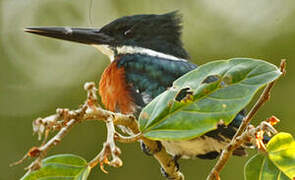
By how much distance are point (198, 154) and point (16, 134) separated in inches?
125

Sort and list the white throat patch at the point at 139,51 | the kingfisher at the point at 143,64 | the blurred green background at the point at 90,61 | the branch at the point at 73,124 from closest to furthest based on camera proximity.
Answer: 1. the branch at the point at 73,124
2. the kingfisher at the point at 143,64
3. the white throat patch at the point at 139,51
4. the blurred green background at the point at 90,61

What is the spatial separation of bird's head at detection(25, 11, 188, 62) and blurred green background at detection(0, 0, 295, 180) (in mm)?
217

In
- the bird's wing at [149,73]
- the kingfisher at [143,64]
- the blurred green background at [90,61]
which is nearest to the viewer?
the kingfisher at [143,64]

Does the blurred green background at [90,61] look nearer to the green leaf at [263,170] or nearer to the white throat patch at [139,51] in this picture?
the white throat patch at [139,51]

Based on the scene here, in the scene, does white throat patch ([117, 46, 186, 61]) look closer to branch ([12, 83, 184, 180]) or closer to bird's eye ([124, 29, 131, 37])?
bird's eye ([124, 29, 131, 37])

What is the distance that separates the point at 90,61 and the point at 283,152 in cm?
555

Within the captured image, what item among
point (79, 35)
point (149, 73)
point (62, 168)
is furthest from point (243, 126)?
point (79, 35)

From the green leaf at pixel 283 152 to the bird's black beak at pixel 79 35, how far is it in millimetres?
2208

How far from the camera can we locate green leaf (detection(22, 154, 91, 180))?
1500mm

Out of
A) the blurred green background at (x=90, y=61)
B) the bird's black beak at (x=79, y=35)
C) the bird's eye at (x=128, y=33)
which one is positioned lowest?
the blurred green background at (x=90, y=61)

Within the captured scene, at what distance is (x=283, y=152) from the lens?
1568 mm

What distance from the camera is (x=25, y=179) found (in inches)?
59.6

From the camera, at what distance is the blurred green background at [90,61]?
5.13 metres

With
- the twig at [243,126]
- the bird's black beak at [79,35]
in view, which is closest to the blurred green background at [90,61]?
the bird's black beak at [79,35]
